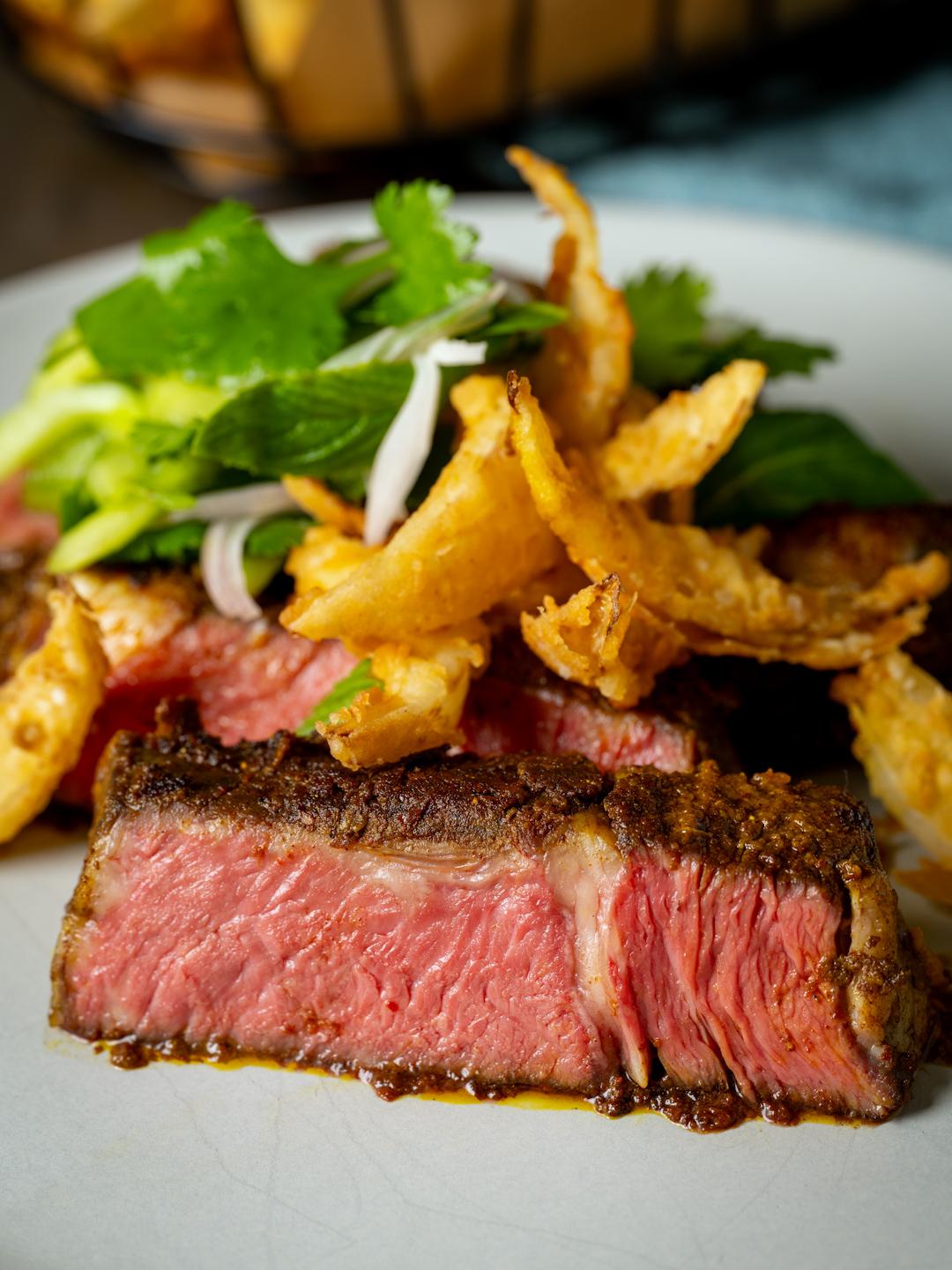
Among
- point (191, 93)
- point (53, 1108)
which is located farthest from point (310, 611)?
point (191, 93)

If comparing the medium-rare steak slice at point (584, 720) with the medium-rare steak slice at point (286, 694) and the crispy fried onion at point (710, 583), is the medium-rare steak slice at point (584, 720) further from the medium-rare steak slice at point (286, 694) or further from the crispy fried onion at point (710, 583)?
the crispy fried onion at point (710, 583)

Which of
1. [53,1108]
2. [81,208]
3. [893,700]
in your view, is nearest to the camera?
[53,1108]

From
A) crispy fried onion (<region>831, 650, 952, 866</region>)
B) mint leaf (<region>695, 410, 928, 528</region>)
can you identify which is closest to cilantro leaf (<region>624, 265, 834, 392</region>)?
mint leaf (<region>695, 410, 928, 528</region>)

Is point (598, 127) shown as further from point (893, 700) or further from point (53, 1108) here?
point (53, 1108)

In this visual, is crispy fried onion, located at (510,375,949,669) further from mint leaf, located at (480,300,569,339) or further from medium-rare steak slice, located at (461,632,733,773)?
mint leaf, located at (480,300,569,339)

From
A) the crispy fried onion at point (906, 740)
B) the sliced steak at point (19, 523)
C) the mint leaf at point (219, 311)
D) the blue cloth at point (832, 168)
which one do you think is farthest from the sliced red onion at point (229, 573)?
the blue cloth at point (832, 168)

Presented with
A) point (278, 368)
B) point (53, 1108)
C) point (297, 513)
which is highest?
point (278, 368)

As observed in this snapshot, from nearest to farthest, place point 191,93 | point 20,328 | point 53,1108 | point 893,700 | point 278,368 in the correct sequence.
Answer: point 53,1108 → point 893,700 → point 278,368 → point 20,328 → point 191,93

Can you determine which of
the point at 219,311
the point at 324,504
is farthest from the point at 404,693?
the point at 219,311
